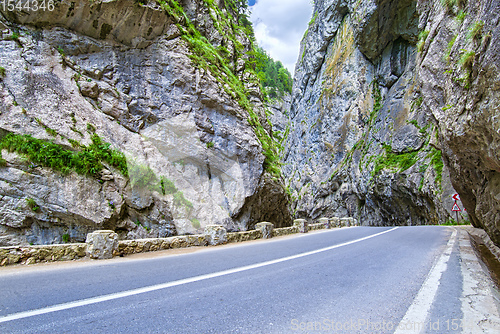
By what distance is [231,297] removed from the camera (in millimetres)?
3209

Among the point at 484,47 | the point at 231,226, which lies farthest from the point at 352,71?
the point at 484,47

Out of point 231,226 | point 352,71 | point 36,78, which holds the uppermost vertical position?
point 352,71

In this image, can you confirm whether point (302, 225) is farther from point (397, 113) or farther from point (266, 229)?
point (397, 113)

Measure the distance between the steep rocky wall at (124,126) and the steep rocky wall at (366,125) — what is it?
13.0 m

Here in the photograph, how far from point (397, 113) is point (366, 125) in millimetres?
6303

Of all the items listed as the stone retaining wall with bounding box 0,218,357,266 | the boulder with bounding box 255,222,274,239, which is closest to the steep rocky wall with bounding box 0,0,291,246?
the boulder with bounding box 255,222,274,239

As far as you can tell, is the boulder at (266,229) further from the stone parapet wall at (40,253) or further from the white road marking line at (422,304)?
the white road marking line at (422,304)

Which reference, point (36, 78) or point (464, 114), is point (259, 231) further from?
point (36, 78)

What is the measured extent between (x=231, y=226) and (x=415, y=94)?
24569mm

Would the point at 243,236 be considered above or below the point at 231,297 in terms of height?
below

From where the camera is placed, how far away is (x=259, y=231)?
11297 millimetres

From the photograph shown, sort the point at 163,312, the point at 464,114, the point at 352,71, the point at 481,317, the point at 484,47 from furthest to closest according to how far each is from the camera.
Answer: the point at 352,71, the point at 464,114, the point at 484,47, the point at 163,312, the point at 481,317

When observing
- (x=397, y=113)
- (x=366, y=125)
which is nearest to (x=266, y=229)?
(x=397, y=113)


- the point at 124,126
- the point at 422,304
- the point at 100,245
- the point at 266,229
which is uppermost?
the point at 124,126
